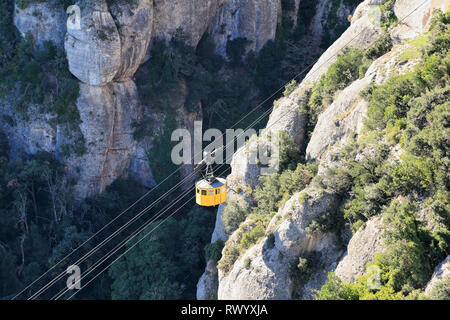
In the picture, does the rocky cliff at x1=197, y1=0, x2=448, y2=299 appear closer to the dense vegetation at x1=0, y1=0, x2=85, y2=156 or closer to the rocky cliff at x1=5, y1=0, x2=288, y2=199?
the rocky cliff at x1=5, y1=0, x2=288, y2=199

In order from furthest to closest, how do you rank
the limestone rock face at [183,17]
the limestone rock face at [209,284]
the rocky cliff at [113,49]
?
the limestone rock face at [183,17], the rocky cliff at [113,49], the limestone rock face at [209,284]

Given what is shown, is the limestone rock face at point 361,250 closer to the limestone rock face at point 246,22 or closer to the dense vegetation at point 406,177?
the dense vegetation at point 406,177

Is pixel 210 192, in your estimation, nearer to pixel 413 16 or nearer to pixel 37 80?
pixel 413 16

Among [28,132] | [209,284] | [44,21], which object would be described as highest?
[44,21]

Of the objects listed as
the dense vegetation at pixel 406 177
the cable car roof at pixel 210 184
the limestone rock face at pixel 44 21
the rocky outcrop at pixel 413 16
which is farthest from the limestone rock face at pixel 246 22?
the cable car roof at pixel 210 184

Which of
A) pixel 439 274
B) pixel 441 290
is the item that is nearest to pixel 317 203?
pixel 439 274
